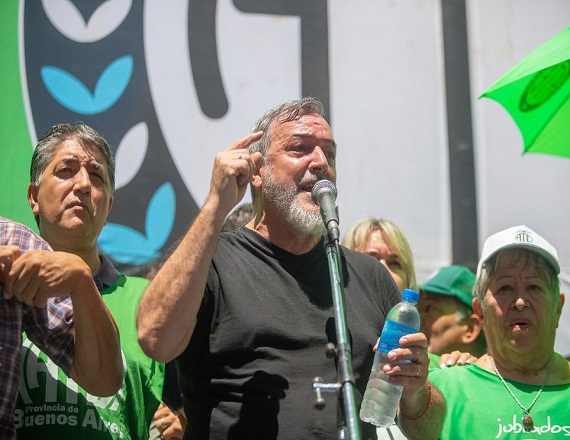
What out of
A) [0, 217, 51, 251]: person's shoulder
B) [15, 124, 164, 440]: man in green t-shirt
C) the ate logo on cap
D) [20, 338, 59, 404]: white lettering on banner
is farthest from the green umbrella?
[20, 338, 59, 404]: white lettering on banner

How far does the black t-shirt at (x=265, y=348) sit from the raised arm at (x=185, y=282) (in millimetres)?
141

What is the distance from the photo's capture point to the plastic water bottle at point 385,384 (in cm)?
230

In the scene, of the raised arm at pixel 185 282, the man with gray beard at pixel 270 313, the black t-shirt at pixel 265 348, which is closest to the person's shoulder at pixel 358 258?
the man with gray beard at pixel 270 313

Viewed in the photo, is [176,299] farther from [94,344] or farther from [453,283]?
[453,283]

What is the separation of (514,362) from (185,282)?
133cm

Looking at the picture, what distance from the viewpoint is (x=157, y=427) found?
3160 mm

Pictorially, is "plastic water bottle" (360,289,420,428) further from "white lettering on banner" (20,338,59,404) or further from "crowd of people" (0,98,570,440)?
"white lettering on banner" (20,338,59,404)

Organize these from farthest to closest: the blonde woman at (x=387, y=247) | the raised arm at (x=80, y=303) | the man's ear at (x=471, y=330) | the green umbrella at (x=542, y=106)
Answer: the man's ear at (x=471, y=330) → the blonde woman at (x=387, y=247) → the green umbrella at (x=542, y=106) → the raised arm at (x=80, y=303)

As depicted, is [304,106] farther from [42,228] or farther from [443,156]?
[443,156]

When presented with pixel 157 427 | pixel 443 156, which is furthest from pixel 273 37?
pixel 157 427

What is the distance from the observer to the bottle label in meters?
2.26

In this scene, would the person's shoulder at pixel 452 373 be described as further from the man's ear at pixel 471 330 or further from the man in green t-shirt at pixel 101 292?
the man in green t-shirt at pixel 101 292

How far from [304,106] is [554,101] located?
1.35 m

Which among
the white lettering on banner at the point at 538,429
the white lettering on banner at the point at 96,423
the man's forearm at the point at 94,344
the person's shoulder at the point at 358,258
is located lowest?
the white lettering on banner at the point at 538,429
